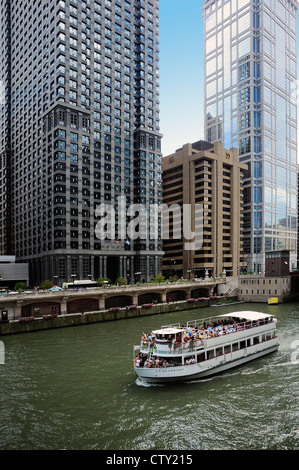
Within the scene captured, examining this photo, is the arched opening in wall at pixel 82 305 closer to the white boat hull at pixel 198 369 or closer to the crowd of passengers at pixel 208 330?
the crowd of passengers at pixel 208 330

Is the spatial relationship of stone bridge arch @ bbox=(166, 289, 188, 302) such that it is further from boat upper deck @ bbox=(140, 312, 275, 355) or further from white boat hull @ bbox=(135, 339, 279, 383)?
white boat hull @ bbox=(135, 339, 279, 383)

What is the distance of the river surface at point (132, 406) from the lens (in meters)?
23.6

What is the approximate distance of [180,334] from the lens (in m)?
36.5

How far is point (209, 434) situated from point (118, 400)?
29.5 feet

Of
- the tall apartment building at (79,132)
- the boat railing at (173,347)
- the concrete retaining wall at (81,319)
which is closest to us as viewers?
the boat railing at (173,347)

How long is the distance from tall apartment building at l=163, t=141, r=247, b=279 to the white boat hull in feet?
364

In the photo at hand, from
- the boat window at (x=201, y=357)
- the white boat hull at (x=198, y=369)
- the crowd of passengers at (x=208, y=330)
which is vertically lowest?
the white boat hull at (x=198, y=369)

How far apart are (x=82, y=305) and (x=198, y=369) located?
45709mm

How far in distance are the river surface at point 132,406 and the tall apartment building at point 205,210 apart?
112 metres

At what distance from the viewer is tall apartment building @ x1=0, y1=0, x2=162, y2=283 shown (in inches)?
4515

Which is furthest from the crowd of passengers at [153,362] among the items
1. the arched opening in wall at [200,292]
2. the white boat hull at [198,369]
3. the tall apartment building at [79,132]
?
the arched opening in wall at [200,292]

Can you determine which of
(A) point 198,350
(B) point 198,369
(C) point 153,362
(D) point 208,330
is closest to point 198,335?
(A) point 198,350
